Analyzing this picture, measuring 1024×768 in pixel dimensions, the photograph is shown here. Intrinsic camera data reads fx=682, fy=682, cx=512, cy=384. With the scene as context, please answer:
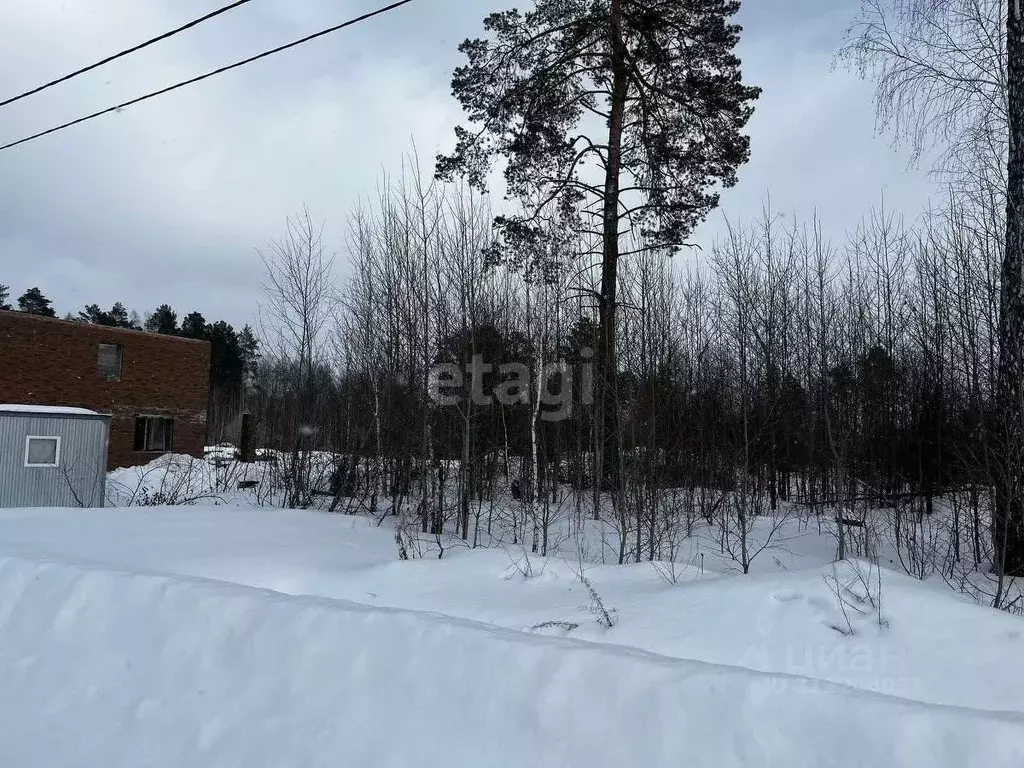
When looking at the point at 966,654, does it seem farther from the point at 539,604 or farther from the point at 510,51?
the point at 510,51

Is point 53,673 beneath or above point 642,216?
beneath

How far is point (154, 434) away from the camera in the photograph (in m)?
26.4

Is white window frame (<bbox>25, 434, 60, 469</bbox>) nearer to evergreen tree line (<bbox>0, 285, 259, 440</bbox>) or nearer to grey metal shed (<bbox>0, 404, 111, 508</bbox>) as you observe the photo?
grey metal shed (<bbox>0, 404, 111, 508</bbox>)

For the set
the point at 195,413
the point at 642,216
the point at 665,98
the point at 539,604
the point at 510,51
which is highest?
the point at 510,51

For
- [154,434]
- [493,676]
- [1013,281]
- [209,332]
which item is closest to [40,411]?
[154,434]

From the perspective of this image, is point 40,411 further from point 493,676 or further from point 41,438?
point 493,676

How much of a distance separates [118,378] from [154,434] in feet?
8.80

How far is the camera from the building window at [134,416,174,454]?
85.0 feet

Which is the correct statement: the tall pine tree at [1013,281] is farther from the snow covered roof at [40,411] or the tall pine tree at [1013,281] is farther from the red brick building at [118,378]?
the red brick building at [118,378]

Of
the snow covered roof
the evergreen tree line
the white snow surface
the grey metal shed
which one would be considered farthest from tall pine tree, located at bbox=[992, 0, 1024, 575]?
the evergreen tree line

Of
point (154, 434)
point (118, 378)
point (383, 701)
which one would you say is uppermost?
point (118, 378)

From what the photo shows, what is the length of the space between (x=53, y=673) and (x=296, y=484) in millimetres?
8207

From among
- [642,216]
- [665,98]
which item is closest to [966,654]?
[642,216]

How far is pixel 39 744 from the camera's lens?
392 centimetres
